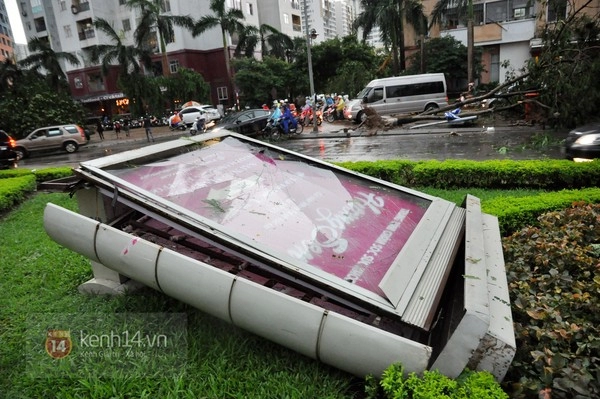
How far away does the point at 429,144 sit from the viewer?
14648 mm

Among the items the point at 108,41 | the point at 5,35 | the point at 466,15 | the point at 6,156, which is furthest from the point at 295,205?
the point at 5,35

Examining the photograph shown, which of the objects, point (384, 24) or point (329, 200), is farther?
point (384, 24)

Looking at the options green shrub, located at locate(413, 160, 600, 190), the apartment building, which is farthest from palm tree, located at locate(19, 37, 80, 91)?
green shrub, located at locate(413, 160, 600, 190)

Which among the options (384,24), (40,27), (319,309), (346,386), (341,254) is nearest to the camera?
(319,309)

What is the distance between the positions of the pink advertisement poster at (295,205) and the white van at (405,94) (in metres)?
18.2

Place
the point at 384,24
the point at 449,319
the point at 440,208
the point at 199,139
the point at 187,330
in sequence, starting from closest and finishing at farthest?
1. the point at 449,319
2. the point at 187,330
3. the point at 440,208
4. the point at 199,139
5. the point at 384,24

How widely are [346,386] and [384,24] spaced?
3211cm

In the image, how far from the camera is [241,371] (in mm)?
2732

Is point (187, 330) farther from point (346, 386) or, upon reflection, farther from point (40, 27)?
point (40, 27)

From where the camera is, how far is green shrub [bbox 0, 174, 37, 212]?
28.1 feet

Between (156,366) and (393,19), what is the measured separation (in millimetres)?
32045

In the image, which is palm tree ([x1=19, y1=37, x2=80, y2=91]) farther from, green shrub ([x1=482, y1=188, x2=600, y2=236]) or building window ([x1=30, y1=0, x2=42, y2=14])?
green shrub ([x1=482, y1=188, x2=600, y2=236])

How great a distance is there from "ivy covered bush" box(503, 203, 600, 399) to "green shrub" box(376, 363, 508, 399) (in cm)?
32

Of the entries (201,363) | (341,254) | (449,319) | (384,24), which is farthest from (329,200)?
(384,24)
